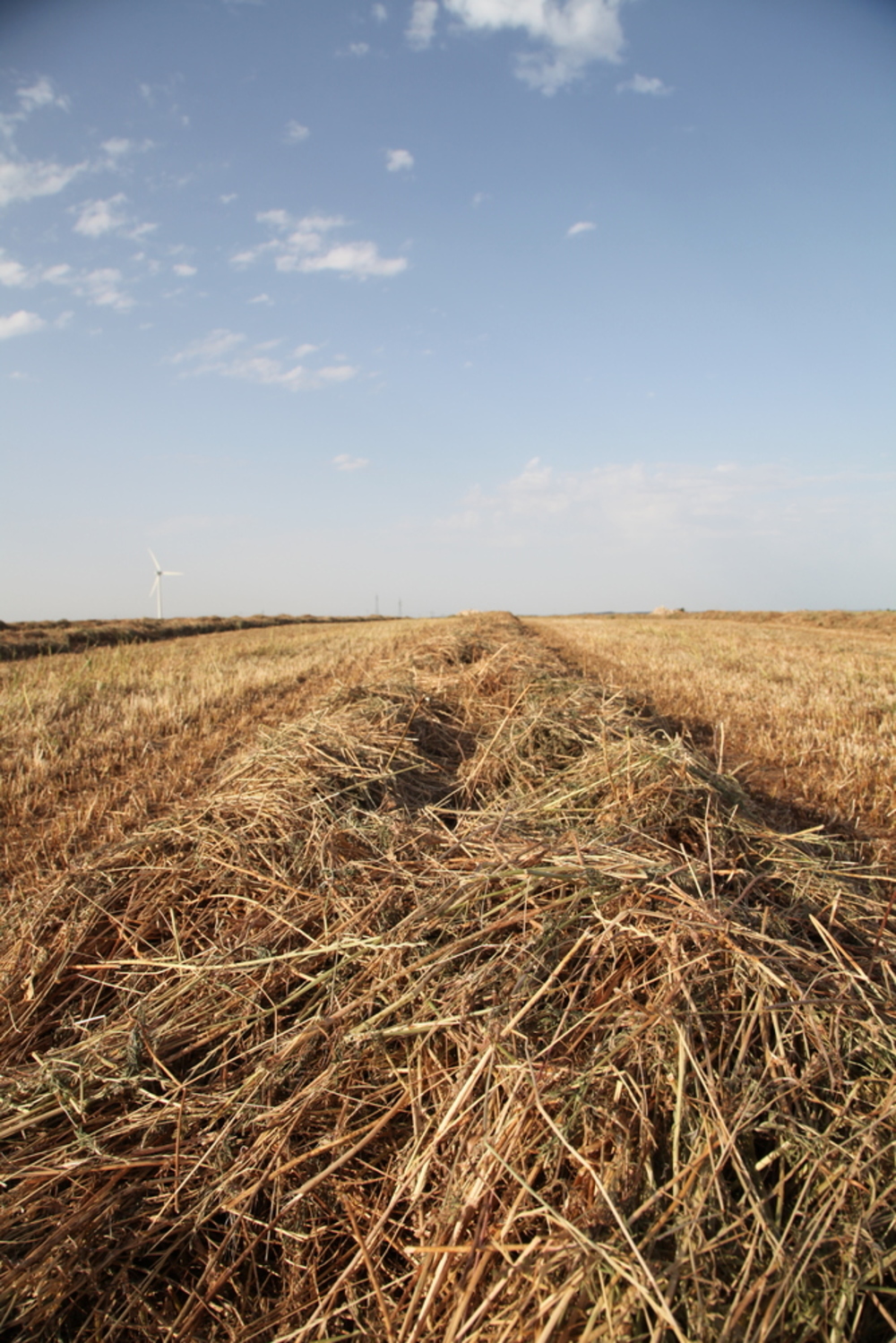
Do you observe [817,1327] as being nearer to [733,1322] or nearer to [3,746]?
[733,1322]

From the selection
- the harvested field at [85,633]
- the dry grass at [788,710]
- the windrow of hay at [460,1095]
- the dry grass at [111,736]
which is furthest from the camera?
the harvested field at [85,633]

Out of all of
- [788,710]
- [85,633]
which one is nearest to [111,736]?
[788,710]

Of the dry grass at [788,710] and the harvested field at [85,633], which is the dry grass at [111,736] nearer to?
the dry grass at [788,710]

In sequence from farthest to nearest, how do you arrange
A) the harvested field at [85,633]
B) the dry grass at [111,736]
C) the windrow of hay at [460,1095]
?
the harvested field at [85,633] → the dry grass at [111,736] → the windrow of hay at [460,1095]

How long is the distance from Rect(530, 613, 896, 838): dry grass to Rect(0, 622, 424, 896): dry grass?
3.59m

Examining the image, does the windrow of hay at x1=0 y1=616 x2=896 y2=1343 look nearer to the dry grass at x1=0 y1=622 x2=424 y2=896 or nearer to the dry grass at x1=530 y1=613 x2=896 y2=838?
the dry grass at x1=0 y1=622 x2=424 y2=896

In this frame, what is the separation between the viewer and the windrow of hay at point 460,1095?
4.12 ft

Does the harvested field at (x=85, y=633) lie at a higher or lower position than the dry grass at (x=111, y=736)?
higher

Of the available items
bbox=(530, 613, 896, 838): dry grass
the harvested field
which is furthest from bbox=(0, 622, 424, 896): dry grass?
the harvested field

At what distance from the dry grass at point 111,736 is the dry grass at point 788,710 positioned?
11.8ft

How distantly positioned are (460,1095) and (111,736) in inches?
208

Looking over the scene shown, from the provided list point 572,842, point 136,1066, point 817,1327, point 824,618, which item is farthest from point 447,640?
point 824,618

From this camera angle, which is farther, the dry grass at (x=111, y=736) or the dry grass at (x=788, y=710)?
the dry grass at (x=788, y=710)

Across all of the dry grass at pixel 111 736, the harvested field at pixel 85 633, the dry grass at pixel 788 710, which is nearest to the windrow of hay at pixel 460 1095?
the dry grass at pixel 111 736
